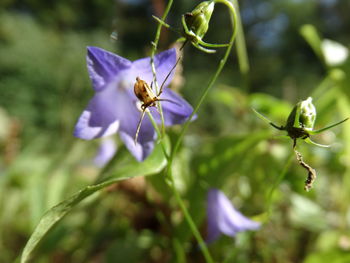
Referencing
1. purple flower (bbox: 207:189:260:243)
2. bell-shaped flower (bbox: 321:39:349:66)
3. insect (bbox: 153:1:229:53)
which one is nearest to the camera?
insect (bbox: 153:1:229:53)

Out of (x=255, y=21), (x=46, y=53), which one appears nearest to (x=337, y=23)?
(x=255, y=21)

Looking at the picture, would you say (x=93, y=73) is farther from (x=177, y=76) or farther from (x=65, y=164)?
(x=65, y=164)

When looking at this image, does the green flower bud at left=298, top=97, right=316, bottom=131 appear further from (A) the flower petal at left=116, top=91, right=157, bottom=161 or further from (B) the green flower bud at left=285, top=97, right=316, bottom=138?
(A) the flower petal at left=116, top=91, right=157, bottom=161

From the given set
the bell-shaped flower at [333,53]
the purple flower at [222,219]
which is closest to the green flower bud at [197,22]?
the purple flower at [222,219]

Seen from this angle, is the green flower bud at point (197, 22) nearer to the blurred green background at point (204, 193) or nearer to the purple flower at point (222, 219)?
the blurred green background at point (204, 193)

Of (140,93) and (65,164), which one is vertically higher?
(140,93)

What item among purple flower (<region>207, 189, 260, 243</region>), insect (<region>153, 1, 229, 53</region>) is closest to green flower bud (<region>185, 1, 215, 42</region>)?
insect (<region>153, 1, 229, 53</region>)

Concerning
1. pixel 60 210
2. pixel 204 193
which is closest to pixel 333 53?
pixel 204 193
